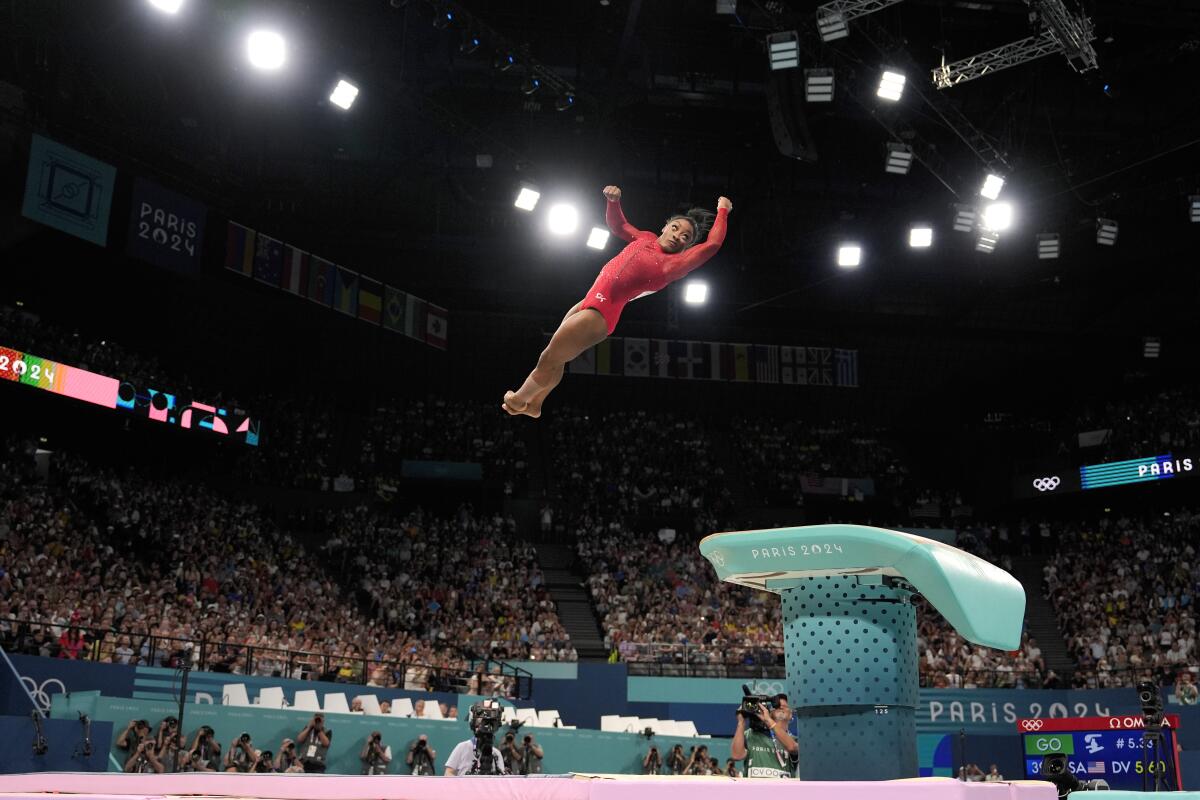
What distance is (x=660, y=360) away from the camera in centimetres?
2834

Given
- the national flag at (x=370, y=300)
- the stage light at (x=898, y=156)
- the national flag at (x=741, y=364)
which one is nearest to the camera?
the stage light at (x=898, y=156)

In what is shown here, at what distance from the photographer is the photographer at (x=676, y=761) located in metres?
15.1

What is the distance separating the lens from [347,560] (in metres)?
22.5

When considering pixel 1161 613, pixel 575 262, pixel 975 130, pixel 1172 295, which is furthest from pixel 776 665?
pixel 1172 295

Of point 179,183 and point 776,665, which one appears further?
point 179,183

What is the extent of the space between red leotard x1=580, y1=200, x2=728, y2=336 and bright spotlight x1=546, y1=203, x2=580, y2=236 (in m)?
10.8

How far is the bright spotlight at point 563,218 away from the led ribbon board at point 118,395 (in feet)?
31.1

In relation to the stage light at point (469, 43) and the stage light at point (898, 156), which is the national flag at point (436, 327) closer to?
the stage light at point (469, 43)

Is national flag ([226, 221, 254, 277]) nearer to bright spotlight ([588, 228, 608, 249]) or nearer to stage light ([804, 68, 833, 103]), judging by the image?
bright spotlight ([588, 228, 608, 249])

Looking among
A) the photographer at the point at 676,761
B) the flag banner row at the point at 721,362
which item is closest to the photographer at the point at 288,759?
the photographer at the point at 676,761

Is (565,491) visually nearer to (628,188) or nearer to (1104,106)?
(628,188)

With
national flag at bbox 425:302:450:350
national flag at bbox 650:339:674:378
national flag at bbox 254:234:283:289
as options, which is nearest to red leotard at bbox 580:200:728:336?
national flag at bbox 254:234:283:289

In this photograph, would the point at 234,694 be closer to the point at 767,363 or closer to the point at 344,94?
the point at 344,94

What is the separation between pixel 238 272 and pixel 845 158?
1292cm
